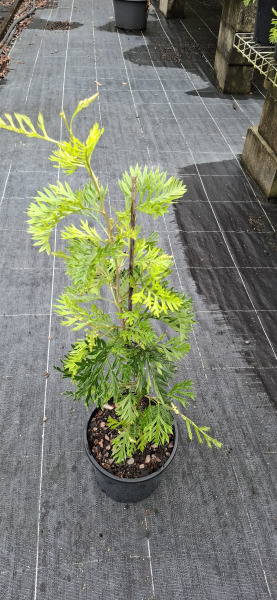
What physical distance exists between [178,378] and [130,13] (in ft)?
23.4

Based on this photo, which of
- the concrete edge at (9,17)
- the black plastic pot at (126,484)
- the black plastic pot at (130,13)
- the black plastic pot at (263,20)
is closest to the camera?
the black plastic pot at (126,484)

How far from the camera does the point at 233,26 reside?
214 inches

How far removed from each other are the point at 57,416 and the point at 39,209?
5.39 ft

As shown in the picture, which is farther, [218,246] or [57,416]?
[218,246]

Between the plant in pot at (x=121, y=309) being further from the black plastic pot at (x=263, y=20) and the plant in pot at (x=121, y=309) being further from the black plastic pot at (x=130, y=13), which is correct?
the black plastic pot at (x=130, y=13)

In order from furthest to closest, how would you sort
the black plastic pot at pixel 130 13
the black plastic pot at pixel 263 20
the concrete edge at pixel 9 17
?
the black plastic pot at pixel 130 13 < the concrete edge at pixel 9 17 < the black plastic pot at pixel 263 20

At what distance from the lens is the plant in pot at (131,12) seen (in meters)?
7.36

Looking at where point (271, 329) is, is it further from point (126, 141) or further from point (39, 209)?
point (126, 141)

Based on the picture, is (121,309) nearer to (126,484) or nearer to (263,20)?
(126,484)

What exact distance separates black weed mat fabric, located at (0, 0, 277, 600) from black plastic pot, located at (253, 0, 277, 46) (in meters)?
1.21

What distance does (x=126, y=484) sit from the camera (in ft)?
6.86

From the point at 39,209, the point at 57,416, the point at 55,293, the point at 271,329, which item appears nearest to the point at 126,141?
the point at 55,293

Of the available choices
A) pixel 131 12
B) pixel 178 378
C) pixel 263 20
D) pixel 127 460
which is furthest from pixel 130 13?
pixel 127 460

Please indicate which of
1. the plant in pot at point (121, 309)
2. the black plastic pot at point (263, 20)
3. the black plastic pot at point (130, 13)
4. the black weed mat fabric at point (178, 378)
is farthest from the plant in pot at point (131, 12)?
the plant in pot at point (121, 309)
